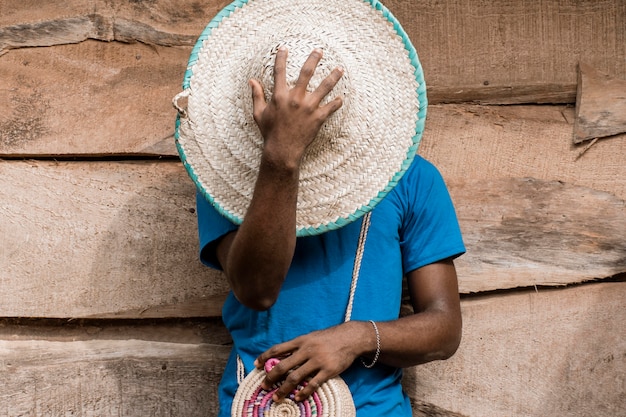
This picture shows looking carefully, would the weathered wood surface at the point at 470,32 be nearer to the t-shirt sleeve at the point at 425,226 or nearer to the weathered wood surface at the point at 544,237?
the weathered wood surface at the point at 544,237

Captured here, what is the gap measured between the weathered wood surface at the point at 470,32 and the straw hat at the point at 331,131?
554 millimetres

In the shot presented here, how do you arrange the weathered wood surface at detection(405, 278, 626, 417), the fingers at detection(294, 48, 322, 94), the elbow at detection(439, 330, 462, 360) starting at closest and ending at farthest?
the fingers at detection(294, 48, 322, 94) < the elbow at detection(439, 330, 462, 360) < the weathered wood surface at detection(405, 278, 626, 417)

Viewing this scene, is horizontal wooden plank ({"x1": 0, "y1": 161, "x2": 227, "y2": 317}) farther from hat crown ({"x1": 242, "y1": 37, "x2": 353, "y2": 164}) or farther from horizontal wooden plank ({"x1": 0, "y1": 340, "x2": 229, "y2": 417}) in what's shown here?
hat crown ({"x1": 242, "y1": 37, "x2": 353, "y2": 164})

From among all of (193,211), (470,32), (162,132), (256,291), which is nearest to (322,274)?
(256,291)

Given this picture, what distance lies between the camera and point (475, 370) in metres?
2.24

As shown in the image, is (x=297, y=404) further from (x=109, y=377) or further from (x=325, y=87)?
(x=109, y=377)

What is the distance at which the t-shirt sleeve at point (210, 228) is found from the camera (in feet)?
5.88

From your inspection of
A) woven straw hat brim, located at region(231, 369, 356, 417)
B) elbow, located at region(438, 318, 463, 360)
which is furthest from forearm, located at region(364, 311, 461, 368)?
woven straw hat brim, located at region(231, 369, 356, 417)

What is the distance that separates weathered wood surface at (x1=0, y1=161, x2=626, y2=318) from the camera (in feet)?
7.32

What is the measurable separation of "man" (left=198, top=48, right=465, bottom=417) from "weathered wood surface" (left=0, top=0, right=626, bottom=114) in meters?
0.40

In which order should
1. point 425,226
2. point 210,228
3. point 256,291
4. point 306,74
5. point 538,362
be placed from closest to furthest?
point 306,74
point 256,291
point 210,228
point 425,226
point 538,362

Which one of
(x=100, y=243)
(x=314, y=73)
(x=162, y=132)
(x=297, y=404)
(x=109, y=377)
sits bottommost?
(x=109, y=377)

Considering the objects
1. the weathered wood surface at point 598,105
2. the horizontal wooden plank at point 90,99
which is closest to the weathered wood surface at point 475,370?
the weathered wood surface at point 598,105

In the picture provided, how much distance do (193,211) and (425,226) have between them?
0.65 meters
